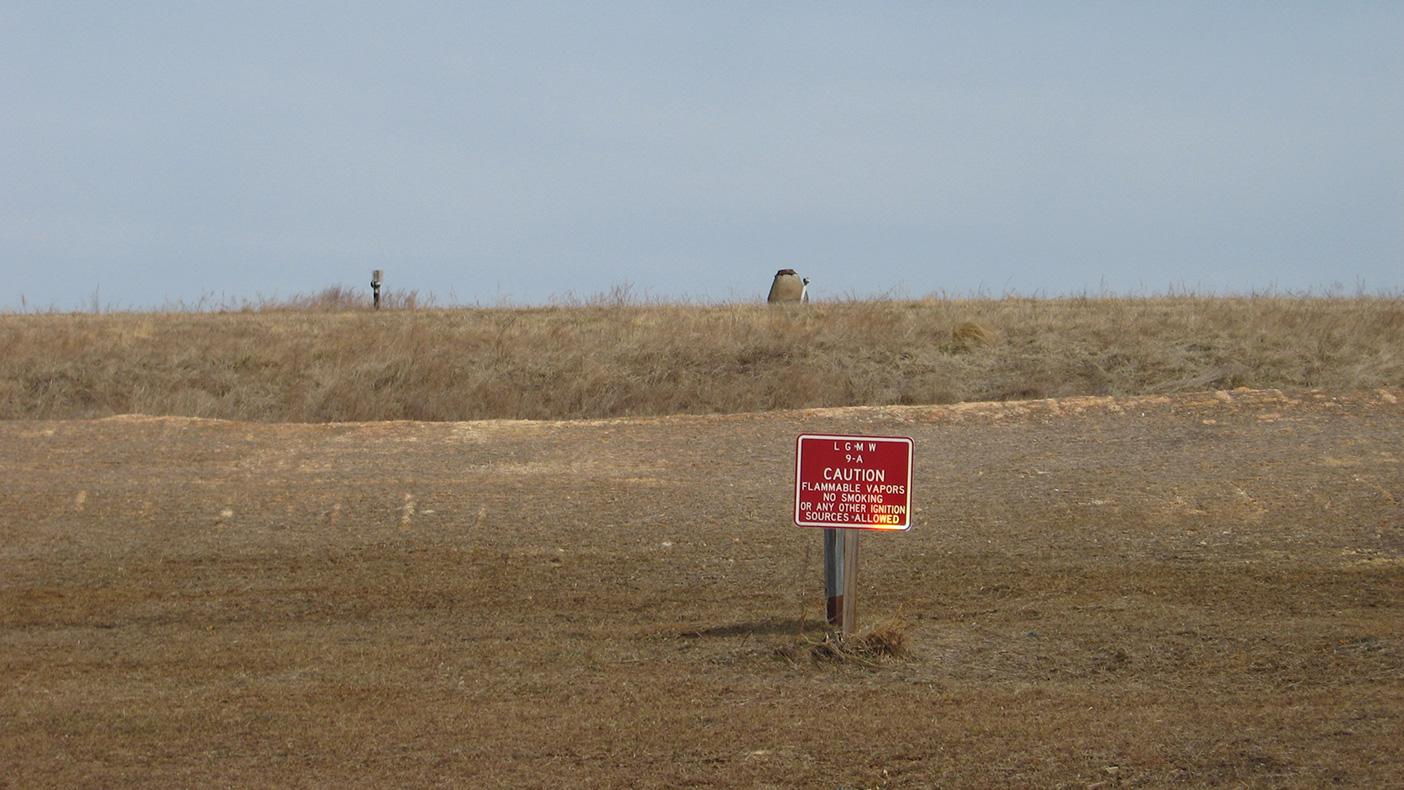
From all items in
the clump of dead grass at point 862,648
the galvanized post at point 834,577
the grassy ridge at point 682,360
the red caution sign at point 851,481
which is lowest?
the clump of dead grass at point 862,648

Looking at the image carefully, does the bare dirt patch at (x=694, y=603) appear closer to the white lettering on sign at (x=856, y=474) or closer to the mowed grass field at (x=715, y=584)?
the mowed grass field at (x=715, y=584)

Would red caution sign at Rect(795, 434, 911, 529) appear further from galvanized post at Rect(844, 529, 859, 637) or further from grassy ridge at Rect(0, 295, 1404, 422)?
→ grassy ridge at Rect(0, 295, 1404, 422)

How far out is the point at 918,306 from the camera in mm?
20922

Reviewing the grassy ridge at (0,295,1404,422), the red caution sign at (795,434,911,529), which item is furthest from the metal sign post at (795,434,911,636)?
the grassy ridge at (0,295,1404,422)

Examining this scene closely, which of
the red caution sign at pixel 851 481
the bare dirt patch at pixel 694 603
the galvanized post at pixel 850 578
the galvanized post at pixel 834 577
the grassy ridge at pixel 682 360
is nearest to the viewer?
the bare dirt patch at pixel 694 603

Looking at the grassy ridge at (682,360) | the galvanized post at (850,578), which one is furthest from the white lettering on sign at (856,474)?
the grassy ridge at (682,360)

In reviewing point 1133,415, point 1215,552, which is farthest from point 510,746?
point 1133,415

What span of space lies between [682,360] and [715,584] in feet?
26.3

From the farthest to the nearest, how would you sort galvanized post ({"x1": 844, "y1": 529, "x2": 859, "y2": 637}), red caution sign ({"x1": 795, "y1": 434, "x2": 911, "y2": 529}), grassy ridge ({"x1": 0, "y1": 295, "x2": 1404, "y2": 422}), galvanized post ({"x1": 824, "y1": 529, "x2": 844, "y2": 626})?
grassy ridge ({"x1": 0, "y1": 295, "x2": 1404, "y2": 422}), galvanized post ({"x1": 824, "y1": 529, "x2": 844, "y2": 626}), galvanized post ({"x1": 844, "y1": 529, "x2": 859, "y2": 637}), red caution sign ({"x1": 795, "y1": 434, "x2": 911, "y2": 529})

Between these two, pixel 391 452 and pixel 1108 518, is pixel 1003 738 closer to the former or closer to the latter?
pixel 1108 518

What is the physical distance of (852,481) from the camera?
24.4 feet

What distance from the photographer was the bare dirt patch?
5.84 m

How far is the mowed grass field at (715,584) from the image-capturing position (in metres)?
5.89

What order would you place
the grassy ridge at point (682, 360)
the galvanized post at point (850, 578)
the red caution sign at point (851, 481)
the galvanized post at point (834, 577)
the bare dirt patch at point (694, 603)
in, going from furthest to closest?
the grassy ridge at point (682, 360)
the galvanized post at point (834, 577)
the galvanized post at point (850, 578)
the red caution sign at point (851, 481)
the bare dirt patch at point (694, 603)
